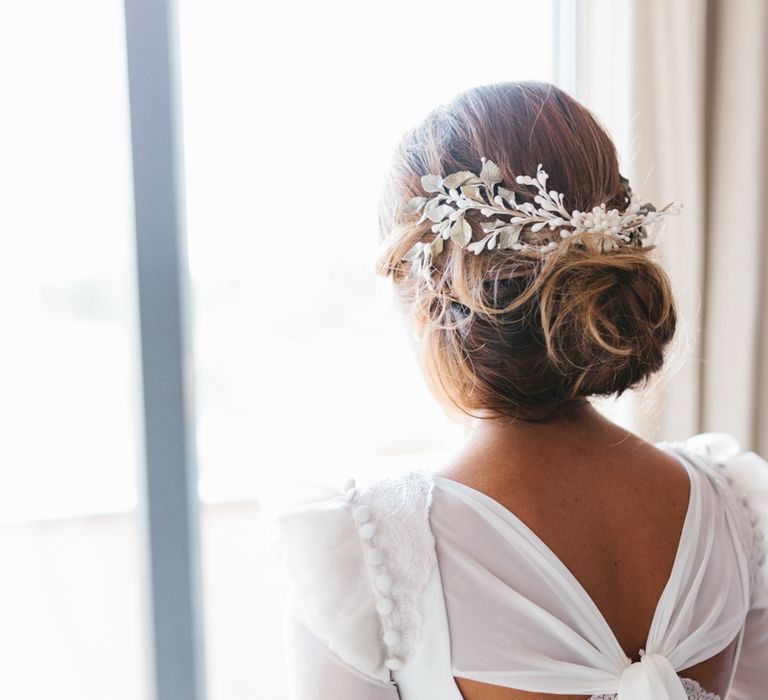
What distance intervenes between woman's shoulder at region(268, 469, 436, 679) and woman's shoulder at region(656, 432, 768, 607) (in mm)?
403

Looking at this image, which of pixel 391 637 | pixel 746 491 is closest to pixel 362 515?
pixel 391 637

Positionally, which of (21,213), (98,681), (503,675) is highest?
(21,213)

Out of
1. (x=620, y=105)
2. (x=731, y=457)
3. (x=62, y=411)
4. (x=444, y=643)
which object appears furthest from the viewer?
(x=620, y=105)

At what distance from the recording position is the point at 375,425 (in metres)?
1.31

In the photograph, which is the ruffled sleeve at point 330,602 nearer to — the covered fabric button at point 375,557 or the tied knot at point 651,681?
the covered fabric button at point 375,557

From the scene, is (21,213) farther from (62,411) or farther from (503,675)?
(503,675)

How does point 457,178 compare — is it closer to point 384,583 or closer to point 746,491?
point 384,583

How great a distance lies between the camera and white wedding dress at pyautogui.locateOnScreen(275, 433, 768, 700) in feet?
2.26

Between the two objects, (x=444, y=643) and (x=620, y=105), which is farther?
(x=620, y=105)

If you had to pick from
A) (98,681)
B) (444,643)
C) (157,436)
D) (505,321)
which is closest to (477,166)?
(505,321)

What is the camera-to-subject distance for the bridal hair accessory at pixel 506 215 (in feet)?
2.36

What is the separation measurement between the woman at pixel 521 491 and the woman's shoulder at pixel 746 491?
6 cm

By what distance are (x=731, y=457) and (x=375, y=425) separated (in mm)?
616

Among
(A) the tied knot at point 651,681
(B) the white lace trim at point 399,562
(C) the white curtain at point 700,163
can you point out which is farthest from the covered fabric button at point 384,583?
(C) the white curtain at point 700,163
